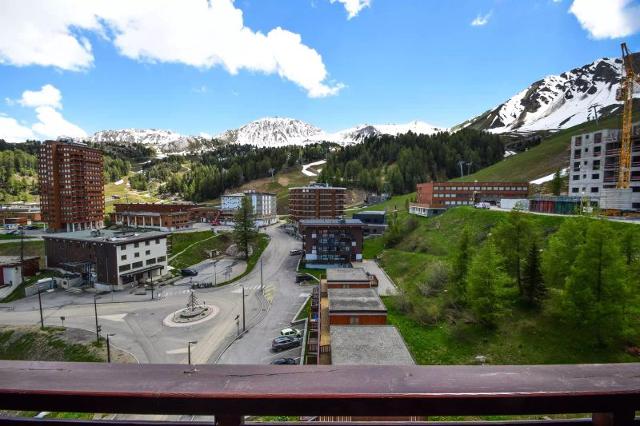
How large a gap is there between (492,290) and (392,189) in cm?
9813

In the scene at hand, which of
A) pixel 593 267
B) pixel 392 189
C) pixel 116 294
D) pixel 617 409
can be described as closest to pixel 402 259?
pixel 593 267

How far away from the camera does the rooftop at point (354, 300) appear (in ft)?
87.7

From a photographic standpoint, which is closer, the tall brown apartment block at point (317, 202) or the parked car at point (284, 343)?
the parked car at point (284, 343)

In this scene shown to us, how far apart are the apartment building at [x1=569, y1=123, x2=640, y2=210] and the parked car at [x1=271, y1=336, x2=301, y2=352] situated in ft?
179

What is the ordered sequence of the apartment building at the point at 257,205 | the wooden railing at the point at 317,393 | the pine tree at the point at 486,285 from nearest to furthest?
the wooden railing at the point at 317,393 → the pine tree at the point at 486,285 → the apartment building at the point at 257,205

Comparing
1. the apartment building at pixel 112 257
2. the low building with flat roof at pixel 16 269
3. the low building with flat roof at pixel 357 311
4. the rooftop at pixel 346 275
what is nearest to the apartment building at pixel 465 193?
the rooftop at pixel 346 275

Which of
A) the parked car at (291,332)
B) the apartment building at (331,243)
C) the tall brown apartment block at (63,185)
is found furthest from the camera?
the tall brown apartment block at (63,185)

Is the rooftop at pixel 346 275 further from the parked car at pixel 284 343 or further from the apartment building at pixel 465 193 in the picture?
the apartment building at pixel 465 193

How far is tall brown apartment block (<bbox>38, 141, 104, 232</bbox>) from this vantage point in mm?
81375

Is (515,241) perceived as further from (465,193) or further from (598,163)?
(598,163)

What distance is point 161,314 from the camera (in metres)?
39.0

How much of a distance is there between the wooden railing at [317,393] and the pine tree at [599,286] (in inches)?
986

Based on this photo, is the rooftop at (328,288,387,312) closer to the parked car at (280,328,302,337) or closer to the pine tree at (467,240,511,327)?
the parked car at (280,328,302,337)

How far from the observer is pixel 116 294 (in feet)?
155
